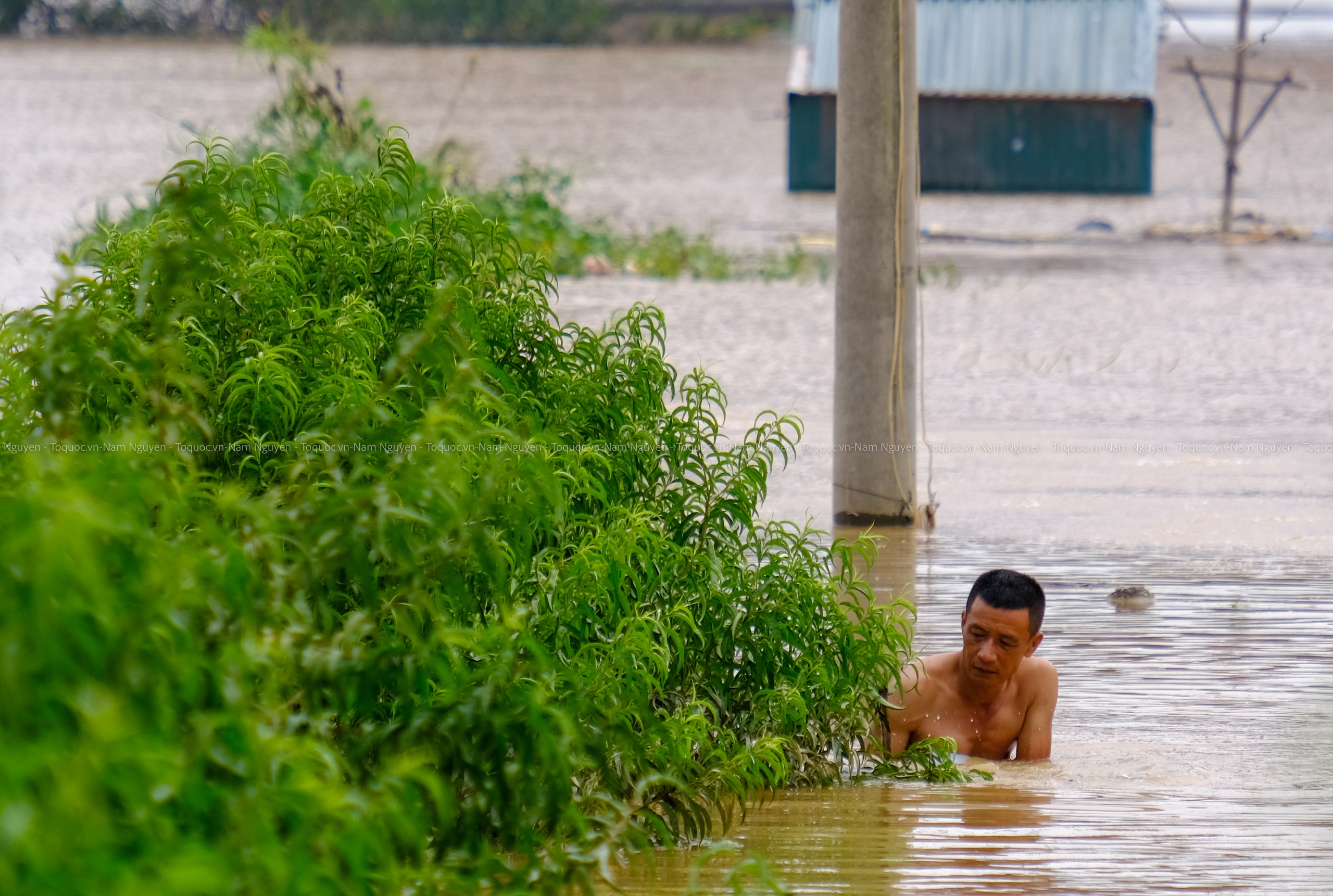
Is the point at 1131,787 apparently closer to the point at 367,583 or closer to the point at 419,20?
the point at 367,583

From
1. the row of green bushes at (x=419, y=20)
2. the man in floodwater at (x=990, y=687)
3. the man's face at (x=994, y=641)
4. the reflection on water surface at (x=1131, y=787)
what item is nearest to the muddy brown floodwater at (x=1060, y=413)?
the reflection on water surface at (x=1131, y=787)

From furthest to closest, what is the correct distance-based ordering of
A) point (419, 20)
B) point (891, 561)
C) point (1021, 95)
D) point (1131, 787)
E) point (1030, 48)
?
point (419, 20), point (1030, 48), point (1021, 95), point (891, 561), point (1131, 787)

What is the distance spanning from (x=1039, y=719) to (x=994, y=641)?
28cm

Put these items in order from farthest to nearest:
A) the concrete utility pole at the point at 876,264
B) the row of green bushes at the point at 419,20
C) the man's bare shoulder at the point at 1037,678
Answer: the row of green bushes at the point at 419,20 < the concrete utility pole at the point at 876,264 < the man's bare shoulder at the point at 1037,678

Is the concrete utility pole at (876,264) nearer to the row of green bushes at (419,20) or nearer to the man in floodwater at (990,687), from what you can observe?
the man in floodwater at (990,687)

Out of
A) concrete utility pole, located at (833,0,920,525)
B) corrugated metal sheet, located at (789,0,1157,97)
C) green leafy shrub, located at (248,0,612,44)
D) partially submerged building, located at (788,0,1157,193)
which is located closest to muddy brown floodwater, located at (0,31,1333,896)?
concrete utility pole, located at (833,0,920,525)

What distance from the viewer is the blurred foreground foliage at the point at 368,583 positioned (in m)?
2.17

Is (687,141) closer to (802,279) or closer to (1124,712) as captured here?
(802,279)

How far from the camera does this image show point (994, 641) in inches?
201

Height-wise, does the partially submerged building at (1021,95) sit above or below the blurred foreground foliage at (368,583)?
above

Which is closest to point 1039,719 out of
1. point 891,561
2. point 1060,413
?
→ point 891,561

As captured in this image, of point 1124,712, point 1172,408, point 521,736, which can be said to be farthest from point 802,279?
point 521,736

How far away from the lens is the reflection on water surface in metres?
3.97

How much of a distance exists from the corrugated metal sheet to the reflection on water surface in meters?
15.5
